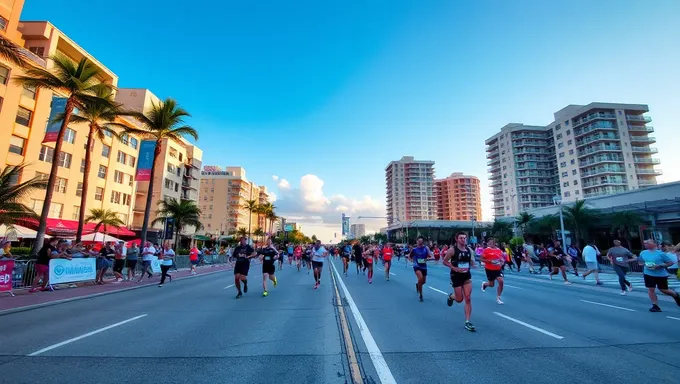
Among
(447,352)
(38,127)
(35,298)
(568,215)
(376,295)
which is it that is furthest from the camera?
(568,215)

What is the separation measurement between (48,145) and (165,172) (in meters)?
22.4

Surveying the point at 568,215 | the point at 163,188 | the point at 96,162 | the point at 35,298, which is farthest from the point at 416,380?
the point at 163,188

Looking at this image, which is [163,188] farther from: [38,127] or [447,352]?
[447,352]

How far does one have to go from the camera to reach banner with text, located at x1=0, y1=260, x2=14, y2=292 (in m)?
11.8

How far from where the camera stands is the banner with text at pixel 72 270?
13258 millimetres

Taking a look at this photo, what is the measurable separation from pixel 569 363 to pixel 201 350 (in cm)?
527

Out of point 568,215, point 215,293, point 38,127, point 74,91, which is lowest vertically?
Result: point 215,293

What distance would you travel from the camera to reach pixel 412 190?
15562 cm

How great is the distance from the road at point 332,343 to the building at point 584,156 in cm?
8107

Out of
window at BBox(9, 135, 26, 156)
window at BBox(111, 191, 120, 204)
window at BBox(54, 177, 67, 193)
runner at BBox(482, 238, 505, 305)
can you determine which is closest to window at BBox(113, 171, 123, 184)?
window at BBox(111, 191, 120, 204)

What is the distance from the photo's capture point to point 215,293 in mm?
12352

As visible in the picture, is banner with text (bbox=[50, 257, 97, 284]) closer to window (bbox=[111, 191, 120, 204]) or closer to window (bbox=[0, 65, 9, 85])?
window (bbox=[0, 65, 9, 85])

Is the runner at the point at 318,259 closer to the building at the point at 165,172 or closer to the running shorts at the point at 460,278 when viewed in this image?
the running shorts at the point at 460,278

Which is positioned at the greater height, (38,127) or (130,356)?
(38,127)
